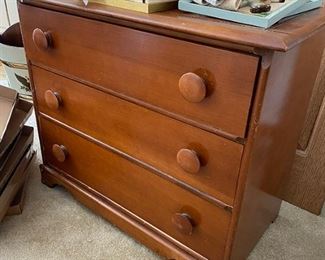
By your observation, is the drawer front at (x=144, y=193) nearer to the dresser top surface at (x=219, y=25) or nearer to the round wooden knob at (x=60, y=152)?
the round wooden knob at (x=60, y=152)

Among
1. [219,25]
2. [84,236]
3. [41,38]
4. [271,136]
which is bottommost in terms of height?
[84,236]

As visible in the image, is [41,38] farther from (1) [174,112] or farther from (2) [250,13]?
(2) [250,13]

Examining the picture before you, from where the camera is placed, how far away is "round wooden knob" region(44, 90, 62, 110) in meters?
1.09

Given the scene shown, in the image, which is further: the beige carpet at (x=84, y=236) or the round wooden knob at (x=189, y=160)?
the beige carpet at (x=84, y=236)

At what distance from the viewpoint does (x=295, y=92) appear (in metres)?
0.89

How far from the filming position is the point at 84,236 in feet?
3.82

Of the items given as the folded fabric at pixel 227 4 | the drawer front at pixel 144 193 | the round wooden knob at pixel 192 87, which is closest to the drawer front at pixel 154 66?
the round wooden knob at pixel 192 87

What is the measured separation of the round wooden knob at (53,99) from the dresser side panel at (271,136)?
0.64 m

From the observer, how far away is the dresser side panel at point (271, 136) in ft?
2.35

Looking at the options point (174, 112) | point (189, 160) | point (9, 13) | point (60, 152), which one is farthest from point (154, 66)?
point (9, 13)

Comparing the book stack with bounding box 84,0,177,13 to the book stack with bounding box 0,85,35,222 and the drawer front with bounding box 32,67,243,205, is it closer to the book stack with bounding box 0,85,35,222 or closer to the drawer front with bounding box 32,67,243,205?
the drawer front with bounding box 32,67,243,205

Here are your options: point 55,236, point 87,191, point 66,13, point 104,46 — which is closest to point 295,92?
point 104,46

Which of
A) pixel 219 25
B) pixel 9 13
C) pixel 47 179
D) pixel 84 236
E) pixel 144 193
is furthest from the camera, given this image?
pixel 9 13

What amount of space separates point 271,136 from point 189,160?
216 millimetres
